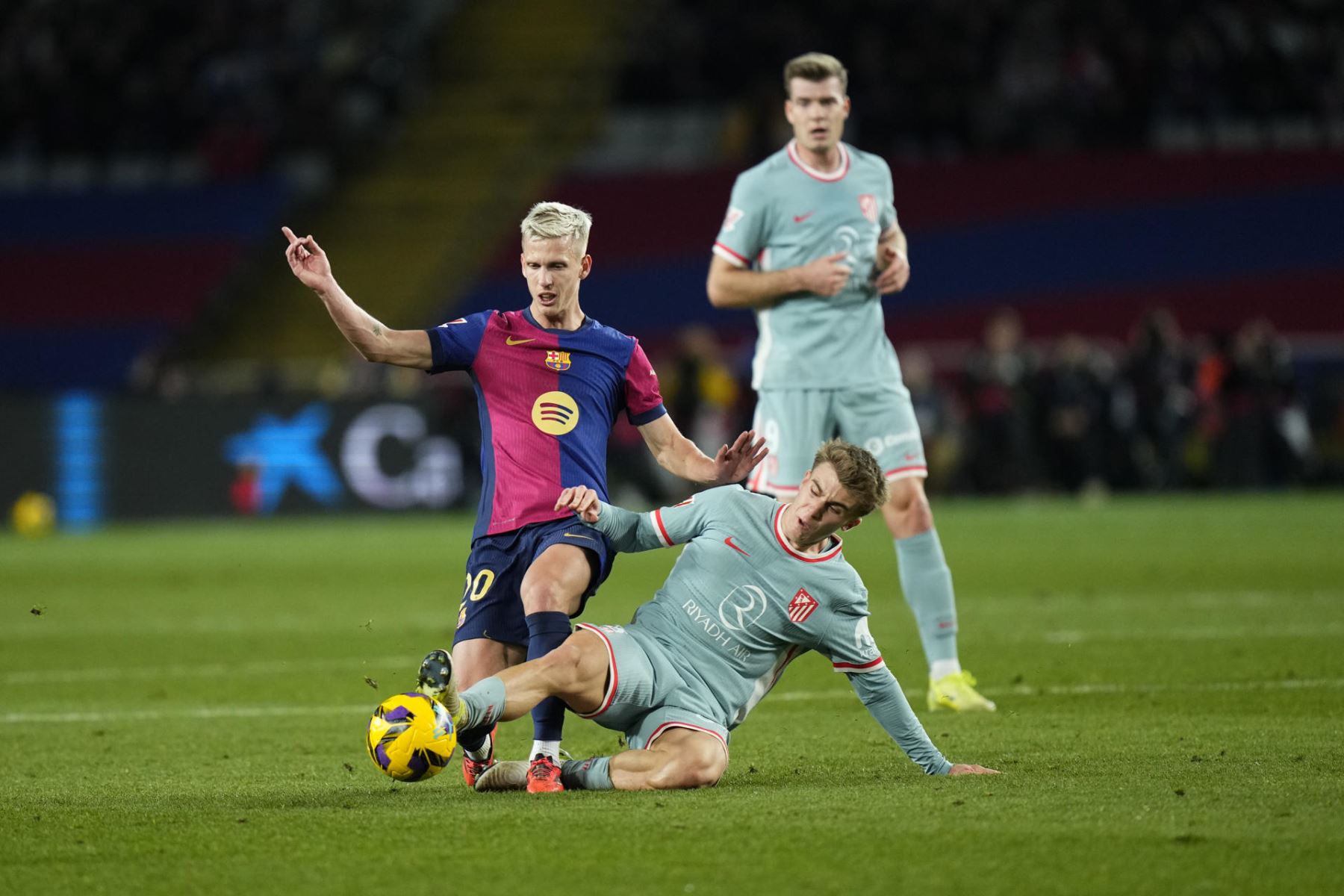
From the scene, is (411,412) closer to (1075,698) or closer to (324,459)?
(324,459)

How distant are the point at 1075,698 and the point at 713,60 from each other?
20.3 m

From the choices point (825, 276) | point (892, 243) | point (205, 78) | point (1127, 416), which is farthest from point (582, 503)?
point (205, 78)

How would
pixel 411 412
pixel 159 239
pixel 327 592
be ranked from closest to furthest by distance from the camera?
pixel 327 592, pixel 411 412, pixel 159 239

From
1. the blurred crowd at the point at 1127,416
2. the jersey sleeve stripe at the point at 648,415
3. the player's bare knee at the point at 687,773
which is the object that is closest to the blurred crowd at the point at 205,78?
the blurred crowd at the point at 1127,416

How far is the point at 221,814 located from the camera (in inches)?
209

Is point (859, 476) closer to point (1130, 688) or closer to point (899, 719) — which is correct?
point (899, 719)

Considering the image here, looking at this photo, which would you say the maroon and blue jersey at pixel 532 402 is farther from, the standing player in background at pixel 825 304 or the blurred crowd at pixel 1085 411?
the blurred crowd at pixel 1085 411

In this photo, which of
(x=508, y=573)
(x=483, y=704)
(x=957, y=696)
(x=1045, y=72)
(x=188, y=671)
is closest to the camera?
(x=483, y=704)

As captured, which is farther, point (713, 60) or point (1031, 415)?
point (713, 60)

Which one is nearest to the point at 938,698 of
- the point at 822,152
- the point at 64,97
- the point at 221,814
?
the point at 822,152

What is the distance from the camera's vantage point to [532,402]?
6.31 meters

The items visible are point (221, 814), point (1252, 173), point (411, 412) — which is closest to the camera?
point (221, 814)

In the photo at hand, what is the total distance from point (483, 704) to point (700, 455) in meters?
1.26

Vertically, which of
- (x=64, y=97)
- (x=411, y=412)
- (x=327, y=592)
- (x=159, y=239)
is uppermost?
(x=64, y=97)
